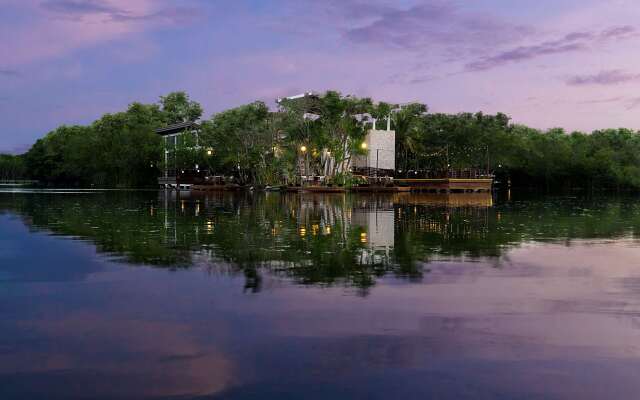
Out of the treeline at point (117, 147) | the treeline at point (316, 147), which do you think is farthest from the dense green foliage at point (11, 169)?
the treeline at point (117, 147)

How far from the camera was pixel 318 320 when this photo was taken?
23.8ft

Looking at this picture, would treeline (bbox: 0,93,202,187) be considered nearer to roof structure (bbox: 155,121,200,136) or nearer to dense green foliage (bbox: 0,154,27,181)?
roof structure (bbox: 155,121,200,136)

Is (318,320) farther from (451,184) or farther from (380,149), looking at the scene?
(451,184)

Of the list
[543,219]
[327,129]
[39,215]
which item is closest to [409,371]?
[543,219]

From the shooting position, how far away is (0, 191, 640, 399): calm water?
5.23m

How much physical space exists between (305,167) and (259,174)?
5634 mm

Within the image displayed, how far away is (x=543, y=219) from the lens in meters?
24.2

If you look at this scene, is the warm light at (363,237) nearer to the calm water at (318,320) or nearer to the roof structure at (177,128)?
the calm water at (318,320)

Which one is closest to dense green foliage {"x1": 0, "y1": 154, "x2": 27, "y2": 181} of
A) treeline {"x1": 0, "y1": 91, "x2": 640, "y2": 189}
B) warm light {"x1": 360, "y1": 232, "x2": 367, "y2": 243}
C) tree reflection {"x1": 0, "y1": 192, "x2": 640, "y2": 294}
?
treeline {"x1": 0, "y1": 91, "x2": 640, "y2": 189}

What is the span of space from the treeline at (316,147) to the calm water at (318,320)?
1696 inches

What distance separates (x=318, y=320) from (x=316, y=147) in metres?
51.0

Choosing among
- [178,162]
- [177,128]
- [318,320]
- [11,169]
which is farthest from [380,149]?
[11,169]

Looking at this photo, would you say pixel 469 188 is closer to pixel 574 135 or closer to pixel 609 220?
pixel 609 220

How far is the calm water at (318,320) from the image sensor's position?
5.23 metres
